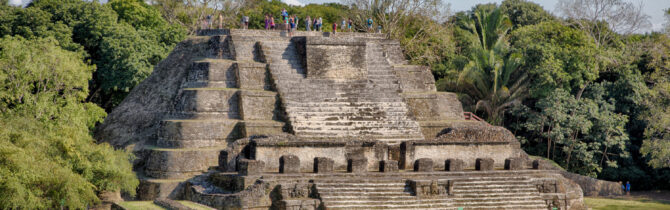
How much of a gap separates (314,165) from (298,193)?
1.31m

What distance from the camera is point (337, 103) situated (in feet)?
90.0

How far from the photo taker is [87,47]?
35.0 metres

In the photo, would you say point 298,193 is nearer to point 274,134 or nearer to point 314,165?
point 314,165

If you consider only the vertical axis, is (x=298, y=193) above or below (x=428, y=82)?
below

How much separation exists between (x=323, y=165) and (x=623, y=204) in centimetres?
1440

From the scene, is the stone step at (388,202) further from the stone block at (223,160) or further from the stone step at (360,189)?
the stone block at (223,160)

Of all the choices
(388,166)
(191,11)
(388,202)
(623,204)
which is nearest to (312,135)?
(388,166)

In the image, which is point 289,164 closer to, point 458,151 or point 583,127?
point 458,151

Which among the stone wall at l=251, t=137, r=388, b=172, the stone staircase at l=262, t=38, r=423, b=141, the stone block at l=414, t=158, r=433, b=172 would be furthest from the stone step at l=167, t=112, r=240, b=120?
the stone block at l=414, t=158, r=433, b=172

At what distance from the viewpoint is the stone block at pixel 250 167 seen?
22.4 meters

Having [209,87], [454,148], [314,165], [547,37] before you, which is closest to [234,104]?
[209,87]

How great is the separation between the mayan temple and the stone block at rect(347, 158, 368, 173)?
1.3 inches

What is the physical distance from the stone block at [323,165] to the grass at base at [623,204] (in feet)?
37.5

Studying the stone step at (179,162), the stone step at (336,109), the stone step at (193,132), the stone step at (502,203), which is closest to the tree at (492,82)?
the stone step at (336,109)
